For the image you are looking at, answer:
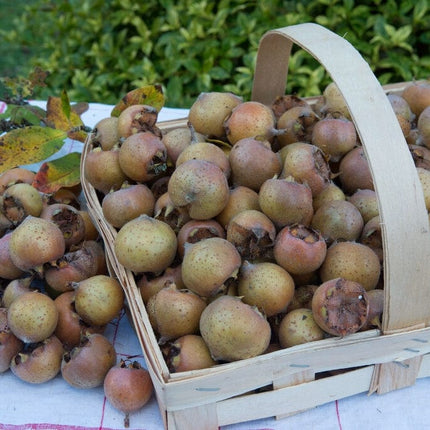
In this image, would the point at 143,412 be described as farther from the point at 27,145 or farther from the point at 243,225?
the point at 27,145

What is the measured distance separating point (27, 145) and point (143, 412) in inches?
44.3

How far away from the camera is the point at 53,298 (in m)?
1.77

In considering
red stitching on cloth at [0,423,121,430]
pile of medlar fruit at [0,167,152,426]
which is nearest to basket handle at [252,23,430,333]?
pile of medlar fruit at [0,167,152,426]

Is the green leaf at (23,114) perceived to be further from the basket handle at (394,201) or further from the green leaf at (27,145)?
the basket handle at (394,201)

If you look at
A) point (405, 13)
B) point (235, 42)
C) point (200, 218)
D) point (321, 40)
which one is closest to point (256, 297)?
point (200, 218)

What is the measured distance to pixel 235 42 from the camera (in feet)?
12.9

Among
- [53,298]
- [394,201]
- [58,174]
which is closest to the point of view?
[394,201]

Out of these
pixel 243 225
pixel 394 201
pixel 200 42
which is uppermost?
pixel 394 201

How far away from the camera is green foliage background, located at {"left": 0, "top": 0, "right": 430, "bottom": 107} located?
3.71 meters

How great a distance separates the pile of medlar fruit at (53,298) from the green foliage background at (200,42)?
2.16 metres

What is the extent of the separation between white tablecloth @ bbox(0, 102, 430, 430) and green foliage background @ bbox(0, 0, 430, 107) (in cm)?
247

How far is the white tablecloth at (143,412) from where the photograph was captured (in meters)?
1.48

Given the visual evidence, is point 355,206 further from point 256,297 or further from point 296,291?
point 256,297

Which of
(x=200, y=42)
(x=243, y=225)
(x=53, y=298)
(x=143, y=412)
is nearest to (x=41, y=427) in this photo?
(x=143, y=412)
